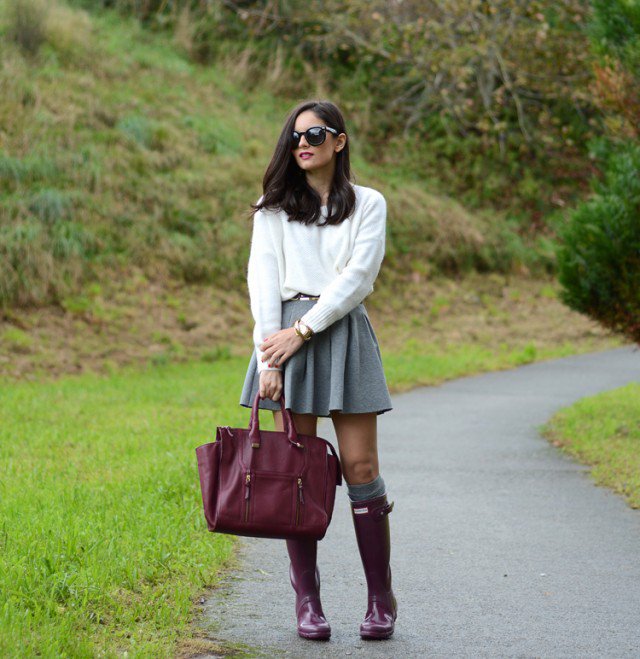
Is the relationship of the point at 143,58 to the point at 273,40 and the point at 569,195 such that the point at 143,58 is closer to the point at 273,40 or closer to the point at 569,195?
the point at 273,40

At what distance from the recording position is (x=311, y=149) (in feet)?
13.1

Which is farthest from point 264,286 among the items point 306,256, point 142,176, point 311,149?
point 142,176

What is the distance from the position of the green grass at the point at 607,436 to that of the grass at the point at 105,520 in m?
0.12

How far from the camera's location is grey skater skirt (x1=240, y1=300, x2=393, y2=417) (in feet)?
12.6

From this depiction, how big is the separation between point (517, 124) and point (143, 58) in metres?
8.87

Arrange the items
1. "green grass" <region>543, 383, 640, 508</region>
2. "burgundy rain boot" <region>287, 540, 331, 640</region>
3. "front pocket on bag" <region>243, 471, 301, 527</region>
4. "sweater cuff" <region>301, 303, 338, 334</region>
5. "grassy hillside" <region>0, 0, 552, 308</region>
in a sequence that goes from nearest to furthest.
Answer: "front pocket on bag" <region>243, 471, 301, 527</region>
"sweater cuff" <region>301, 303, 338, 334</region>
"burgundy rain boot" <region>287, 540, 331, 640</region>
"green grass" <region>543, 383, 640, 508</region>
"grassy hillside" <region>0, 0, 552, 308</region>

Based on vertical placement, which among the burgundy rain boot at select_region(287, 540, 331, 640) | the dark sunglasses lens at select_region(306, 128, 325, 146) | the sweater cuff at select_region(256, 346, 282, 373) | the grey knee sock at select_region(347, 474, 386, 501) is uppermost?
the dark sunglasses lens at select_region(306, 128, 325, 146)

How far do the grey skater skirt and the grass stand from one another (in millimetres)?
983

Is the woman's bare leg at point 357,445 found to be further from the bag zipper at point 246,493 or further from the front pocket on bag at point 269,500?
the bag zipper at point 246,493

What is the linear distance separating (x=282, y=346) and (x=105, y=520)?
1.86m

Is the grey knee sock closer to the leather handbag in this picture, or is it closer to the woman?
the woman

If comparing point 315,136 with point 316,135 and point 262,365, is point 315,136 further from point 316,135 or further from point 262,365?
point 262,365

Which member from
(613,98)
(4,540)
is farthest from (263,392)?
(613,98)

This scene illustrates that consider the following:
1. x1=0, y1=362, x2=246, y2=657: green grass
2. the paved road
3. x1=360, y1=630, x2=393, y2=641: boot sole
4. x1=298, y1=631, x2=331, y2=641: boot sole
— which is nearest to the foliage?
the paved road
